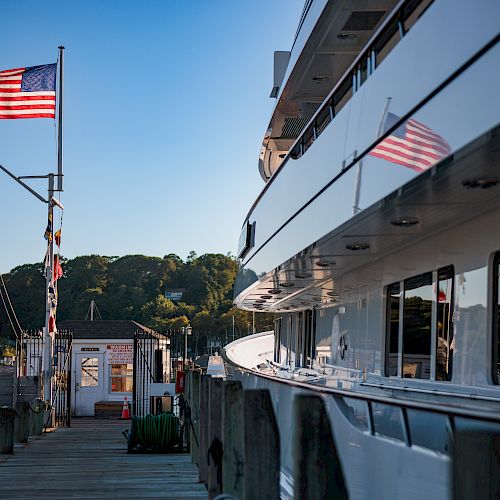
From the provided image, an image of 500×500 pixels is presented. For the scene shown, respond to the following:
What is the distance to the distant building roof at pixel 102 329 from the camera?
37850mm

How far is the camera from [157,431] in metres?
16.8

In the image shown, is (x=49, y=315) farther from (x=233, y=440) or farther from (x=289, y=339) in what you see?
(x=233, y=440)

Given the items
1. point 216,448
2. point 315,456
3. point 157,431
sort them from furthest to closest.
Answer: point 157,431, point 216,448, point 315,456

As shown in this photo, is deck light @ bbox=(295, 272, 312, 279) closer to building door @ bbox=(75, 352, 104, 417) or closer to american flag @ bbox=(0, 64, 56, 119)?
american flag @ bbox=(0, 64, 56, 119)

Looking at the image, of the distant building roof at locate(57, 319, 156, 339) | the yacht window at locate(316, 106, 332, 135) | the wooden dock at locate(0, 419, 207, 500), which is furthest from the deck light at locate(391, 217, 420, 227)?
the distant building roof at locate(57, 319, 156, 339)

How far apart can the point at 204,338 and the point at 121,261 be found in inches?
1039

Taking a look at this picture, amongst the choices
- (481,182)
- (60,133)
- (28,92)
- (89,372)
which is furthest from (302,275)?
(89,372)

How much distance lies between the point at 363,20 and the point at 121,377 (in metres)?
25.8

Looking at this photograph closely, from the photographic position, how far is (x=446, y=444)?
4176 mm

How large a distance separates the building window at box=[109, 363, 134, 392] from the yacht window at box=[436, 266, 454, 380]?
26969mm

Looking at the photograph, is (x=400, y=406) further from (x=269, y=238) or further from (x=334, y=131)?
(x=269, y=238)

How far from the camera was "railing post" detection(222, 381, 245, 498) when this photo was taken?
268 inches

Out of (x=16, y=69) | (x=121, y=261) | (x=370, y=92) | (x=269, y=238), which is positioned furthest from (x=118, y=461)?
(x=121, y=261)

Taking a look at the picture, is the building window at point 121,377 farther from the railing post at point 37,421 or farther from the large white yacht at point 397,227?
the large white yacht at point 397,227
